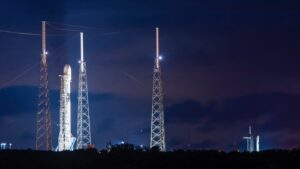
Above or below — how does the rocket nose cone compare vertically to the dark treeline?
above

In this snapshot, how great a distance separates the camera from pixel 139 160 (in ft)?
265

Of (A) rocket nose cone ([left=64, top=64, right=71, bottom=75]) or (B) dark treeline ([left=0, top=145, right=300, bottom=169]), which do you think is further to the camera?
(A) rocket nose cone ([left=64, top=64, right=71, bottom=75])

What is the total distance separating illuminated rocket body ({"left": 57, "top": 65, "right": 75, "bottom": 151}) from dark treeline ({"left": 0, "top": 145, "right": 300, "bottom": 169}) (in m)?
8.14

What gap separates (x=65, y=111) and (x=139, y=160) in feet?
70.6

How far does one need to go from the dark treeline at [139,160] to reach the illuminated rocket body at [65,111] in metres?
8.14

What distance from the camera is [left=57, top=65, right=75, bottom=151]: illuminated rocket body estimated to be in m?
99.9

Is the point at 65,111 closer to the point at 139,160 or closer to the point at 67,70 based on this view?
the point at 67,70

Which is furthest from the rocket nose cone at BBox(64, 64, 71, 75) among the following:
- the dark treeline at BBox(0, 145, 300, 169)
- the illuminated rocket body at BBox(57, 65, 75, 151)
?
the dark treeline at BBox(0, 145, 300, 169)

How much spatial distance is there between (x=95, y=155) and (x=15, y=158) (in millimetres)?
8153

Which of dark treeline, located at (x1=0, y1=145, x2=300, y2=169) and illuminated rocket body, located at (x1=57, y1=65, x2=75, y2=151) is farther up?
illuminated rocket body, located at (x1=57, y1=65, x2=75, y2=151)

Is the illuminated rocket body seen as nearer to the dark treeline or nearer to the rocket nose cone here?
the rocket nose cone

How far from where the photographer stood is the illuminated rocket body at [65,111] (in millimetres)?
99875

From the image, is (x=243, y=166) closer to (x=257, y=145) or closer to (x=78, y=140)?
(x=78, y=140)

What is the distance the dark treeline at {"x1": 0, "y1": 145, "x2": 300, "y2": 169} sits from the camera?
77575 mm
